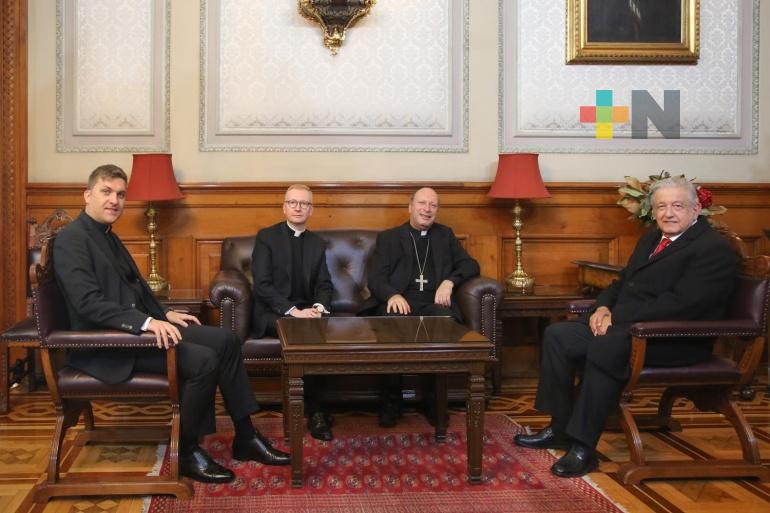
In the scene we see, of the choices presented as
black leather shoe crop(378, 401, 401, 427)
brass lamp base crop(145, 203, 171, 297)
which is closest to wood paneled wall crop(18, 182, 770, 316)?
brass lamp base crop(145, 203, 171, 297)

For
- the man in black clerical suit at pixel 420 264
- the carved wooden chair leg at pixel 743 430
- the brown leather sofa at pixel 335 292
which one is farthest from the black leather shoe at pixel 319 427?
the carved wooden chair leg at pixel 743 430

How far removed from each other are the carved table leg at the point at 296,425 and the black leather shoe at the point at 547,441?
113 centimetres

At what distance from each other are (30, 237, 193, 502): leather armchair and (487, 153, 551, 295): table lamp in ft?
8.21

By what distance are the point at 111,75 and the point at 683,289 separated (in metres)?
3.66

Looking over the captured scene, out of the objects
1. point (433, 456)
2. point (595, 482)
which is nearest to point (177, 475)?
point (433, 456)

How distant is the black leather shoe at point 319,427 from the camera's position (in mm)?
3904

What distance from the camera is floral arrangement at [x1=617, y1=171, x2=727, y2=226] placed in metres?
4.74

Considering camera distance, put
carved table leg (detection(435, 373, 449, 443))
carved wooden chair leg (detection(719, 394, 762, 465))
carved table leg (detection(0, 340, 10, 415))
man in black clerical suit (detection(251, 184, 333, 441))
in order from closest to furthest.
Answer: carved wooden chair leg (detection(719, 394, 762, 465)) → carved table leg (detection(435, 373, 449, 443)) → man in black clerical suit (detection(251, 184, 333, 441)) → carved table leg (detection(0, 340, 10, 415))

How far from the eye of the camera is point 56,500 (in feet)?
10.2

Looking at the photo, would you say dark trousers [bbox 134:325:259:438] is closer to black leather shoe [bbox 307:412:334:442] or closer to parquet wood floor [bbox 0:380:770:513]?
parquet wood floor [bbox 0:380:770:513]

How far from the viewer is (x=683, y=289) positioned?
3.43 meters

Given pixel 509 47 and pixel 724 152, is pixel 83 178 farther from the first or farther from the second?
pixel 724 152

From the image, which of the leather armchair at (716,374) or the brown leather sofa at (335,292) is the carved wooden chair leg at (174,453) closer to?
the brown leather sofa at (335,292)

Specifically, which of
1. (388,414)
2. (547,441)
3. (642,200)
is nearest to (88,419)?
(388,414)
